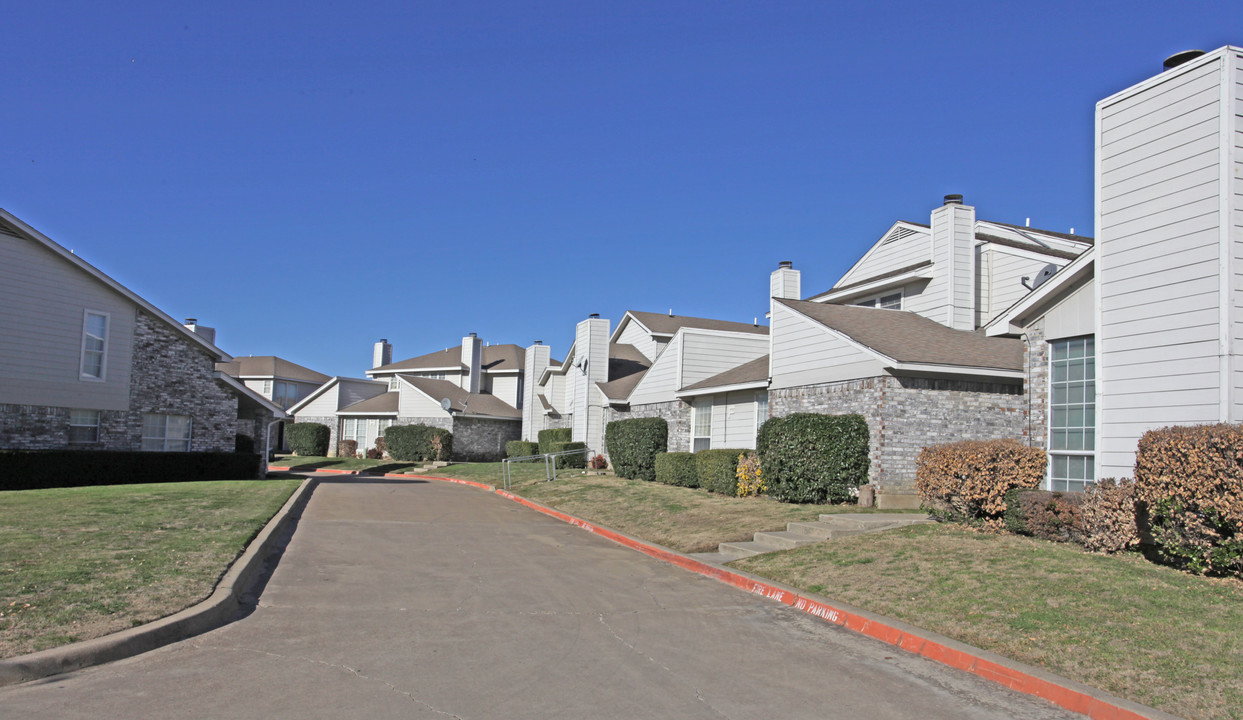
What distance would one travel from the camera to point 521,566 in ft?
40.5

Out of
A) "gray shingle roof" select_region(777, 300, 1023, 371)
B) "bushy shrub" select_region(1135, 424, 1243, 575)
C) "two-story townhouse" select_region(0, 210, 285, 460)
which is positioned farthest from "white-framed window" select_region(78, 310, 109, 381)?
"bushy shrub" select_region(1135, 424, 1243, 575)

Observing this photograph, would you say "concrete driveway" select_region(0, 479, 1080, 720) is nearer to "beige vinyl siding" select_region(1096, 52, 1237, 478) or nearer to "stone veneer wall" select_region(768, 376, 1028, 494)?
"beige vinyl siding" select_region(1096, 52, 1237, 478)

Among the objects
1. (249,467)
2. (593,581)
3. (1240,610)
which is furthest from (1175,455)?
(249,467)

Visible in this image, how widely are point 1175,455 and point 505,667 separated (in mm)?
7449

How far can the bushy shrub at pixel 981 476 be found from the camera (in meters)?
12.2

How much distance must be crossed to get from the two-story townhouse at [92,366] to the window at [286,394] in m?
31.0

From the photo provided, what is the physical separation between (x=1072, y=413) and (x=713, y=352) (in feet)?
50.0

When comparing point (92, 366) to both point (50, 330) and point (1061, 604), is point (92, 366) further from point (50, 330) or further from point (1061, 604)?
point (1061, 604)

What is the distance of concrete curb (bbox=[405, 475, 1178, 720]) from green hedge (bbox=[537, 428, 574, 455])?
26649 mm

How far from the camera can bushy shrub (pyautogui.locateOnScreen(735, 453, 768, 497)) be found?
1997 cm

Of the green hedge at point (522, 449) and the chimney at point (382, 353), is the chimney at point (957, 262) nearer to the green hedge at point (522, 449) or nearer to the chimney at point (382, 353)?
the green hedge at point (522, 449)

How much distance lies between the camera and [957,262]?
2128 centimetres

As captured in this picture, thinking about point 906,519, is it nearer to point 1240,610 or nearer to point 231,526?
point 1240,610

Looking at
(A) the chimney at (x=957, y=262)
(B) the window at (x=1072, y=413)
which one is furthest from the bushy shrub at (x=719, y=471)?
(B) the window at (x=1072, y=413)
